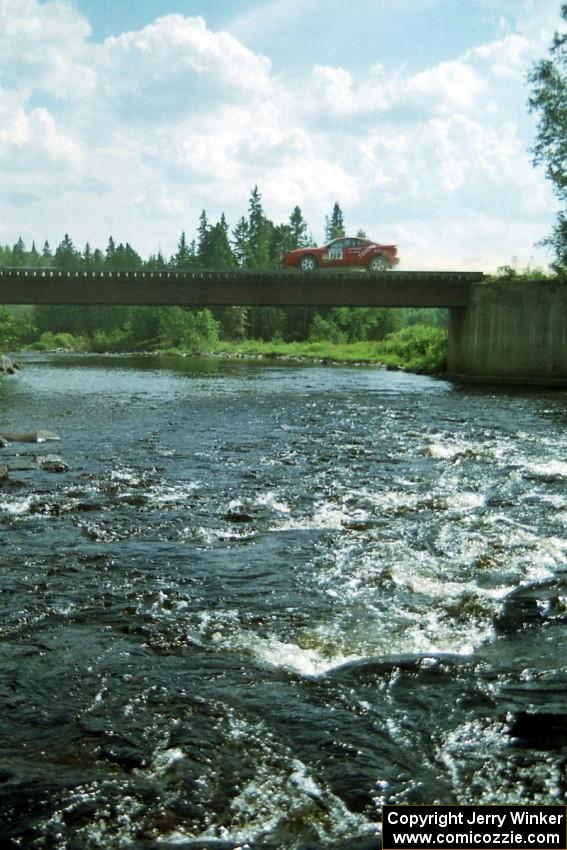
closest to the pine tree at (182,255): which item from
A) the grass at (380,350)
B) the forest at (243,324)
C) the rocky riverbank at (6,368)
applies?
the forest at (243,324)

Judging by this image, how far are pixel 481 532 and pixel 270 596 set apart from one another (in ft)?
13.3

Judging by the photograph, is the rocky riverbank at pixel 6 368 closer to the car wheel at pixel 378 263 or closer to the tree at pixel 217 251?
the car wheel at pixel 378 263

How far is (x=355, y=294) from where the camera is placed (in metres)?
52.2

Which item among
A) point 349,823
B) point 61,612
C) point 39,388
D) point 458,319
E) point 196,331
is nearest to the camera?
point 349,823

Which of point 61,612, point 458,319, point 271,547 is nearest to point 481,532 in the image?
point 271,547

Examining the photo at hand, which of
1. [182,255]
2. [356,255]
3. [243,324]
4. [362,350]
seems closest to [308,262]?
[356,255]

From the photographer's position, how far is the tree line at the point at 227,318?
121500mm

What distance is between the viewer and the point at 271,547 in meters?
11.2

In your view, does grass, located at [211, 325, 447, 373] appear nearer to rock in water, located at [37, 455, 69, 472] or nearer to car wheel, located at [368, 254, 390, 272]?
car wheel, located at [368, 254, 390, 272]

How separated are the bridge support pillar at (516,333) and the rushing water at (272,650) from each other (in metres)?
29.7

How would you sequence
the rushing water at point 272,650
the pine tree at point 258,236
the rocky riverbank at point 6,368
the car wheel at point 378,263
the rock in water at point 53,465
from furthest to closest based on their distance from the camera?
the pine tree at point 258,236
the rocky riverbank at point 6,368
the car wheel at point 378,263
the rock in water at point 53,465
the rushing water at point 272,650

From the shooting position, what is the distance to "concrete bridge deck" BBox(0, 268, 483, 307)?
1972 inches

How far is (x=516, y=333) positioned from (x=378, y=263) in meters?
11.9

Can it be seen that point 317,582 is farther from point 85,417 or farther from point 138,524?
point 85,417
